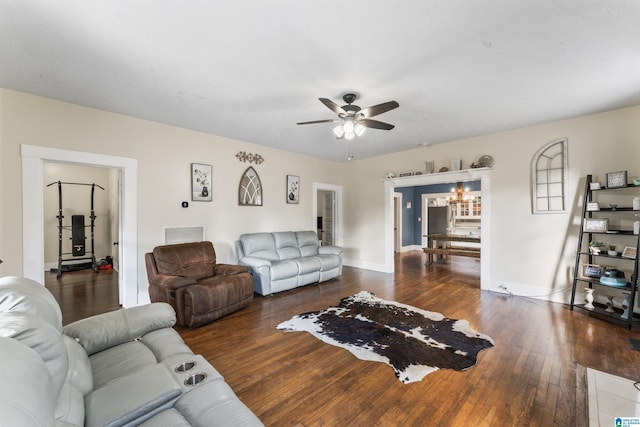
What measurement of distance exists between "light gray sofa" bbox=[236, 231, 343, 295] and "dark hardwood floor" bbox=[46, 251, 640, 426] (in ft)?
1.45

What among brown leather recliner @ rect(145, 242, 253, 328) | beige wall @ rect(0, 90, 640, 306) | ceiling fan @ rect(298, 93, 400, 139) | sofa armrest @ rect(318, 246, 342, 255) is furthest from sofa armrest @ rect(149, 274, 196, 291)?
sofa armrest @ rect(318, 246, 342, 255)

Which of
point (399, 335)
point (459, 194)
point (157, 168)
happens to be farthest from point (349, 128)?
point (459, 194)

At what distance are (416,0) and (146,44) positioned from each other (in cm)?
206

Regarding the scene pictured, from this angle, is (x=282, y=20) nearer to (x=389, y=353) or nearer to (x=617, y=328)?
(x=389, y=353)

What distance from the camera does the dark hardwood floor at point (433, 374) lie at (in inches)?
70.9

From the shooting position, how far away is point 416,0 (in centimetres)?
171

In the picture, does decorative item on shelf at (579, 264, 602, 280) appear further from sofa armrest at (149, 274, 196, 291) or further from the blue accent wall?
the blue accent wall

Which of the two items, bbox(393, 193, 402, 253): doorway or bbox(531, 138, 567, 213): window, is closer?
bbox(531, 138, 567, 213): window

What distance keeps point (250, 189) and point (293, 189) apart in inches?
42.4

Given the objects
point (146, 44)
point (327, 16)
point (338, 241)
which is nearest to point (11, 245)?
point (146, 44)

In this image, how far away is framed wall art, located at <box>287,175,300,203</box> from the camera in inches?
228

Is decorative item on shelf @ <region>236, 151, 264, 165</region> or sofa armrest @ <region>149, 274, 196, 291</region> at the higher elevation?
decorative item on shelf @ <region>236, 151, 264, 165</region>

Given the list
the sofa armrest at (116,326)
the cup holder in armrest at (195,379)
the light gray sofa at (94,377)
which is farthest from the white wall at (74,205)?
the cup holder in armrest at (195,379)

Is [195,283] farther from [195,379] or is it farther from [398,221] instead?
[398,221]
